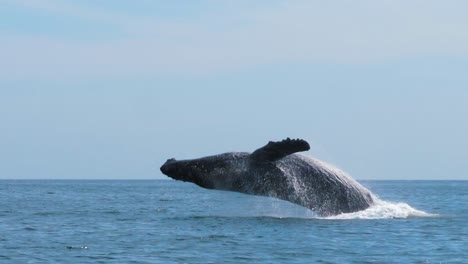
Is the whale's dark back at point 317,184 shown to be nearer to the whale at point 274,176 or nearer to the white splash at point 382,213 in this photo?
the whale at point 274,176

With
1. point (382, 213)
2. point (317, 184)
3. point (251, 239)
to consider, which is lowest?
point (251, 239)

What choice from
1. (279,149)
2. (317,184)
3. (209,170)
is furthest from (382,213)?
(209,170)

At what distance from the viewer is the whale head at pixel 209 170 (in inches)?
867

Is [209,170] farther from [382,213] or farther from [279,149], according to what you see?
[382,213]

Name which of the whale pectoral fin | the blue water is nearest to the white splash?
the blue water

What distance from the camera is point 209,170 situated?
22172 mm

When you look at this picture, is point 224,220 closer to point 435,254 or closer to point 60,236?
point 60,236

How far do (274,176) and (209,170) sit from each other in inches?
65.3

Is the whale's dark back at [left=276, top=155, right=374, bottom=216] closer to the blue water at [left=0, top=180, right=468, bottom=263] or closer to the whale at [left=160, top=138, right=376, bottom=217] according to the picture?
the whale at [left=160, top=138, right=376, bottom=217]

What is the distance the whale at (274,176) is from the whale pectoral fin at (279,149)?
3 cm

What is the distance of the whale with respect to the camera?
2173 centimetres

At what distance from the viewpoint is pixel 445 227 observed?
25297 millimetres

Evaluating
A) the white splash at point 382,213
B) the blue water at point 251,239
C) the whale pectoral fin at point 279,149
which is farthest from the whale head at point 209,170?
the white splash at point 382,213

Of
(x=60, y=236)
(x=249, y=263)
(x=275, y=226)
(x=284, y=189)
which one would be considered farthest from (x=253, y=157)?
(x=60, y=236)
